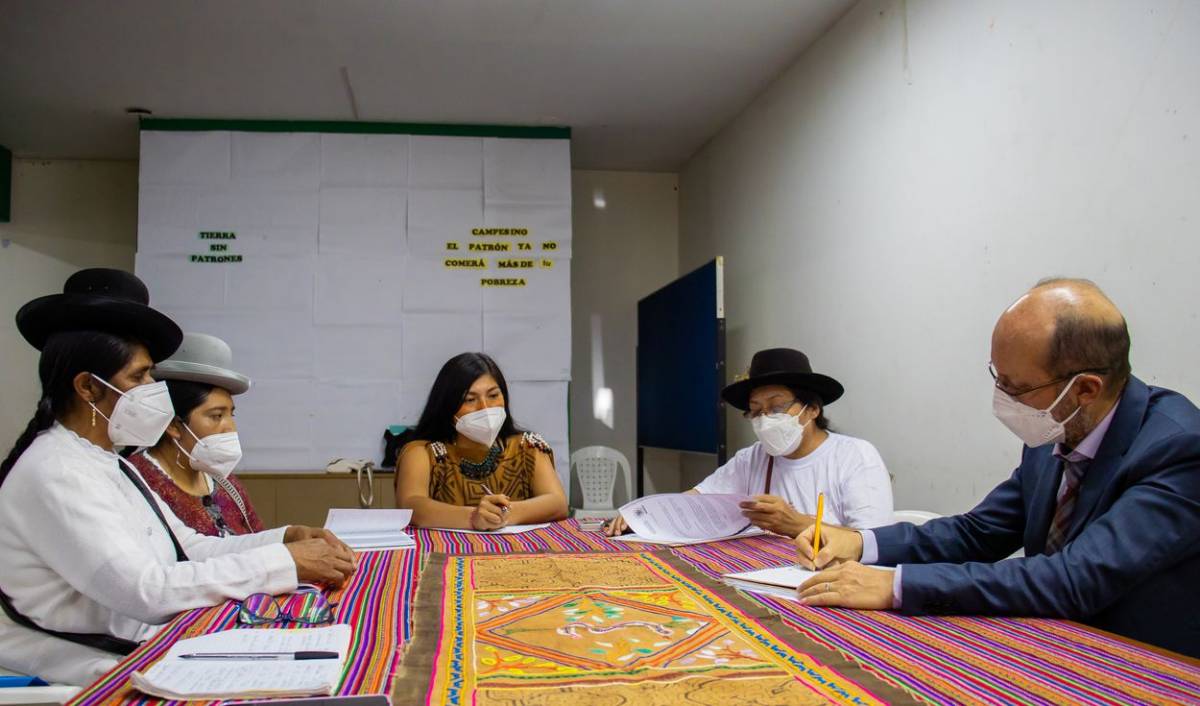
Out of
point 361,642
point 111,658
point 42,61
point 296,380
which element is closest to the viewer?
point 361,642

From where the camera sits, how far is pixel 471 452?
11.5ft

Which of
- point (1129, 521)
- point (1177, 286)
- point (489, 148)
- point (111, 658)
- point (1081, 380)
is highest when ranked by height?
point (489, 148)

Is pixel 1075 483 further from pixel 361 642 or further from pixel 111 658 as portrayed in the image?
pixel 111 658

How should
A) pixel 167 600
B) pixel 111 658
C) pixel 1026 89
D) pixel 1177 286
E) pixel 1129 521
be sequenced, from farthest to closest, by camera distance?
pixel 1026 89
pixel 1177 286
pixel 111 658
pixel 167 600
pixel 1129 521

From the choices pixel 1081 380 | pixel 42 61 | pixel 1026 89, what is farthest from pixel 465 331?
pixel 1081 380

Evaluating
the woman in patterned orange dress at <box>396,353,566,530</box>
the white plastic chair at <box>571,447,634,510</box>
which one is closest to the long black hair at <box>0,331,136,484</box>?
the woman in patterned orange dress at <box>396,353,566,530</box>

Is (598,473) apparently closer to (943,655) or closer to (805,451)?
(805,451)

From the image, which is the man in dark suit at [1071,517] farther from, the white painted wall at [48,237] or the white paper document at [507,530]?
the white painted wall at [48,237]

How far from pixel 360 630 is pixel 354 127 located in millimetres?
5010

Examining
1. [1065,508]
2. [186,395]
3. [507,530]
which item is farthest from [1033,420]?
[186,395]

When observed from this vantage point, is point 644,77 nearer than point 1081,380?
No

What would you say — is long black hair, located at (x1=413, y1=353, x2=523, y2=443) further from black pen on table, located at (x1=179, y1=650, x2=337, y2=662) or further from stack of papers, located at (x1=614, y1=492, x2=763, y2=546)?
black pen on table, located at (x1=179, y1=650, x2=337, y2=662)

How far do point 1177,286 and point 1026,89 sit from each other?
98 centimetres

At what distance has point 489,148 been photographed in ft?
19.5
